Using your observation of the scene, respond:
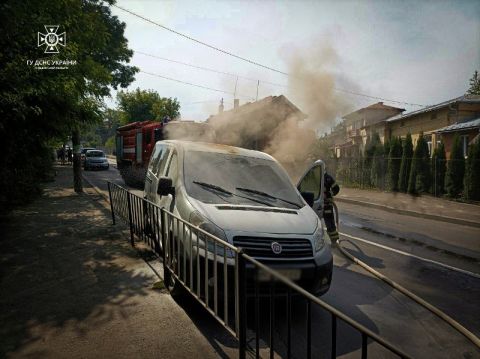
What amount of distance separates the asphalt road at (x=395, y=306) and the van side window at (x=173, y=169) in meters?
1.70

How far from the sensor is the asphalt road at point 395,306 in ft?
11.0


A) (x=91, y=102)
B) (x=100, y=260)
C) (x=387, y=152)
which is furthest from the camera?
(x=387, y=152)

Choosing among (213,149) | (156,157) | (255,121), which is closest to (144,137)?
(255,121)

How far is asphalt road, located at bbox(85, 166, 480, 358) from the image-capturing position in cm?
336

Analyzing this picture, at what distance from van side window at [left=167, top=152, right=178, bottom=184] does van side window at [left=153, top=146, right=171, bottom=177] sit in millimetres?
370

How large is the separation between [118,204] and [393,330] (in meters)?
5.97

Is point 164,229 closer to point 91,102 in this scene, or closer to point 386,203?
point 91,102

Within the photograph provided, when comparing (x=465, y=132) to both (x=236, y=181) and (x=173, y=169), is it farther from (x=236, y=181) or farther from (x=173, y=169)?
(x=173, y=169)

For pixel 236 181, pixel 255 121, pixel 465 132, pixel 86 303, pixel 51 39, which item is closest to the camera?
pixel 86 303

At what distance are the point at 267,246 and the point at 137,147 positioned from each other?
1334cm

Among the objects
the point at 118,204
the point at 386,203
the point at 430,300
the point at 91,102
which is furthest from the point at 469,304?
the point at 386,203

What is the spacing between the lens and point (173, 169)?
5168 mm

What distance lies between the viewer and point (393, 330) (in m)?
3.66

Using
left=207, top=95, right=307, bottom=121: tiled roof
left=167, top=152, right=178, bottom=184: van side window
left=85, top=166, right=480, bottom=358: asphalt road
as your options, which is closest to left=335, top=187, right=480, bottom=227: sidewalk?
left=85, top=166, right=480, bottom=358: asphalt road
